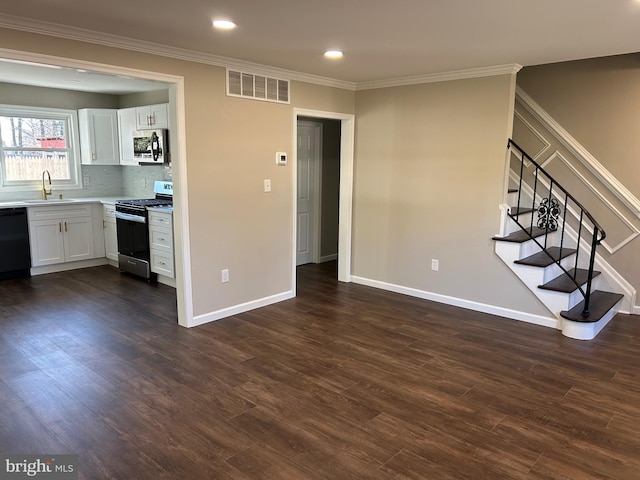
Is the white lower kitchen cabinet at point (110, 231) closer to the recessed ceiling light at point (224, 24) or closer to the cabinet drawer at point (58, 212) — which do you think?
the cabinet drawer at point (58, 212)

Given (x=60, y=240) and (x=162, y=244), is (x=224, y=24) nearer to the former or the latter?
(x=162, y=244)

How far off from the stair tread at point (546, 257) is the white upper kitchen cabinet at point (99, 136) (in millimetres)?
5614

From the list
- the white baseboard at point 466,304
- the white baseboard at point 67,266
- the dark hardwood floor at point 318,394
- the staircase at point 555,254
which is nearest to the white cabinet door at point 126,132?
the white baseboard at point 67,266

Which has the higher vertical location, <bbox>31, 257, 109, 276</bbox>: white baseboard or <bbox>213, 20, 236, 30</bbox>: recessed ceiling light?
<bbox>213, 20, 236, 30</bbox>: recessed ceiling light

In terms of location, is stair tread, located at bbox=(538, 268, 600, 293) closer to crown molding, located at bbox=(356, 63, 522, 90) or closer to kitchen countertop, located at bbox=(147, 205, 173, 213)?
crown molding, located at bbox=(356, 63, 522, 90)

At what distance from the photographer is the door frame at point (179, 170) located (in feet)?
11.8

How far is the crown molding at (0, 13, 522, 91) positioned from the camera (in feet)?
10.1

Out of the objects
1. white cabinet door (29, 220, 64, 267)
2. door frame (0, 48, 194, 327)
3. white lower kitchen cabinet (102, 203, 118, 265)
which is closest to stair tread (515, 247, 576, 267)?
door frame (0, 48, 194, 327)

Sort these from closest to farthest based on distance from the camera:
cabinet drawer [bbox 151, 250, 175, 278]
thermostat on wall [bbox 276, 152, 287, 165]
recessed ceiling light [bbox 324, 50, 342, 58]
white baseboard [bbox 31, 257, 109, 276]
Answer: recessed ceiling light [bbox 324, 50, 342, 58] < thermostat on wall [bbox 276, 152, 287, 165] < cabinet drawer [bbox 151, 250, 175, 278] < white baseboard [bbox 31, 257, 109, 276]

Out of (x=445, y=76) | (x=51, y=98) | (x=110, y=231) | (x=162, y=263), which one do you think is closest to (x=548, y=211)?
(x=445, y=76)

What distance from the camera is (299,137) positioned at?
21.0ft

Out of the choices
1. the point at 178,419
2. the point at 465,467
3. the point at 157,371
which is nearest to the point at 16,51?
the point at 157,371

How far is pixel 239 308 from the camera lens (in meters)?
4.62

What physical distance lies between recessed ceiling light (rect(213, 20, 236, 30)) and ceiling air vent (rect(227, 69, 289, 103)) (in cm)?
108
